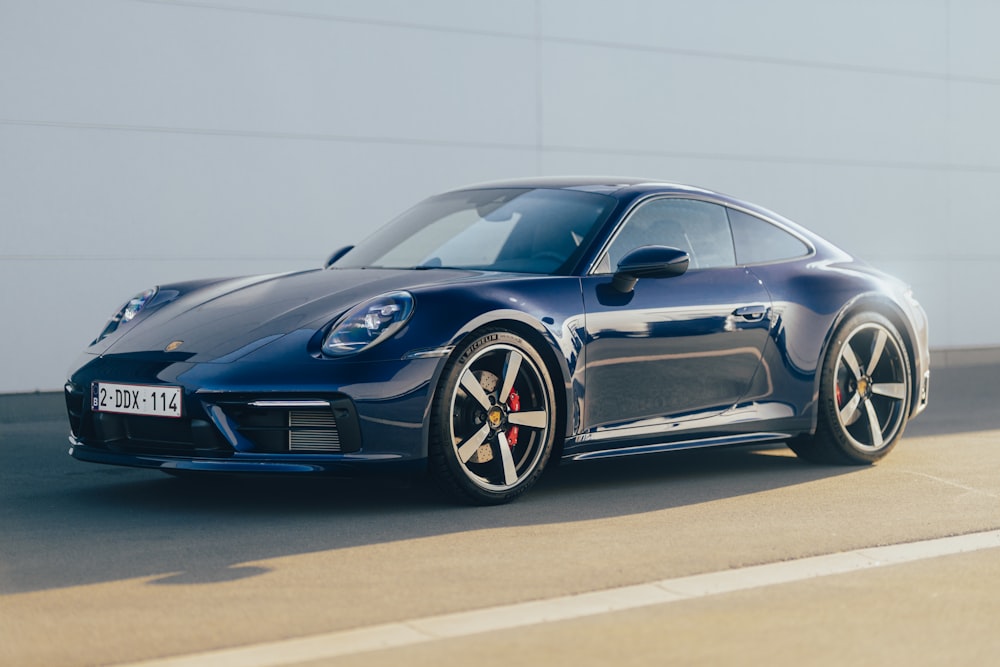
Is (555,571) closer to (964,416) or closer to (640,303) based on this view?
(640,303)

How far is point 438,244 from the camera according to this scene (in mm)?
6801

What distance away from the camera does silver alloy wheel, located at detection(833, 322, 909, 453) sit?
7238mm

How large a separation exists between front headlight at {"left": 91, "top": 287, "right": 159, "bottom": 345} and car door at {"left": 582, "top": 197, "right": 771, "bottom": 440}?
2003 mm

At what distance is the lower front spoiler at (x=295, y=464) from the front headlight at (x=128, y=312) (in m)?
1.00

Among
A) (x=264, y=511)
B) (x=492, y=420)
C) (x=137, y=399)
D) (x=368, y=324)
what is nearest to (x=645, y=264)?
(x=492, y=420)

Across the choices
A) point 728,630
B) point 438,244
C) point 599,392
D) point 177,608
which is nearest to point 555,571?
point 728,630

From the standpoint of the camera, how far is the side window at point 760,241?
23.0 ft

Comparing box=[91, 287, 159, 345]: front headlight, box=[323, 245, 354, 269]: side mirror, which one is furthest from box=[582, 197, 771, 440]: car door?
box=[91, 287, 159, 345]: front headlight

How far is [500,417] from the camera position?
18.9ft

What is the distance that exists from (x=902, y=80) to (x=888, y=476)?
30.7 feet

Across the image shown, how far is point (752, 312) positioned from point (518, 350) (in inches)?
57.6

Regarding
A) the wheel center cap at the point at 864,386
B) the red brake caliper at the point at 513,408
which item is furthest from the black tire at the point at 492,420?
the wheel center cap at the point at 864,386

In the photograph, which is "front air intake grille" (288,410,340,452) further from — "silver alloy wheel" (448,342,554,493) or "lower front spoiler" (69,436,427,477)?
"silver alloy wheel" (448,342,554,493)

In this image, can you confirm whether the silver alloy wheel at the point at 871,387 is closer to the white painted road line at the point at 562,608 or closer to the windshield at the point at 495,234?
the windshield at the point at 495,234
